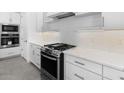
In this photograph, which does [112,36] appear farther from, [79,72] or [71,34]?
[71,34]

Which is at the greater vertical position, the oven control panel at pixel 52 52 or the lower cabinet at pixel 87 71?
the oven control panel at pixel 52 52

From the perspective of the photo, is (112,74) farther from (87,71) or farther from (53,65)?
(53,65)

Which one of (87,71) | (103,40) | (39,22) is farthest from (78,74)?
(39,22)

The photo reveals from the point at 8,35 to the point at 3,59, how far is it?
40.8 inches

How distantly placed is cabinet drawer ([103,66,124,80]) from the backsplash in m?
0.60

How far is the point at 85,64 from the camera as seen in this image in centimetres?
164

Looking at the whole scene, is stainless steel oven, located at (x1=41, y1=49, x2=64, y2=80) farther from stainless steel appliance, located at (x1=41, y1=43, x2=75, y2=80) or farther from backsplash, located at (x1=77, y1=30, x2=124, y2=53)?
backsplash, located at (x1=77, y1=30, x2=124, y2=53)

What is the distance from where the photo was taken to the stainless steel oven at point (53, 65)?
2.16 m

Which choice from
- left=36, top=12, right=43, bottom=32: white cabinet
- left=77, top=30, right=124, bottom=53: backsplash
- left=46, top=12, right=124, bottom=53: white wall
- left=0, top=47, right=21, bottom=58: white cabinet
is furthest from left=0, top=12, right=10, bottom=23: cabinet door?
left=77, top=30, right=124, bottom=53: backsplash

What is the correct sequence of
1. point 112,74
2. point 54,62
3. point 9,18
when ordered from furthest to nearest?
point 9,18
point 54,62
point 112,74

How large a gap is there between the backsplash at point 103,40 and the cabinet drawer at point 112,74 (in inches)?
23.5

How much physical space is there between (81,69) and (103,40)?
72 centimetres

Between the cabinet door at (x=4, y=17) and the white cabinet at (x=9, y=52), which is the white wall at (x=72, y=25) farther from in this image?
the white cabinet at (x=9, y=52)

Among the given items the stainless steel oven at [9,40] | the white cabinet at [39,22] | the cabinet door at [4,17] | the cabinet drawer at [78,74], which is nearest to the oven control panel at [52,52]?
the cabinet drawer at [78,74]
